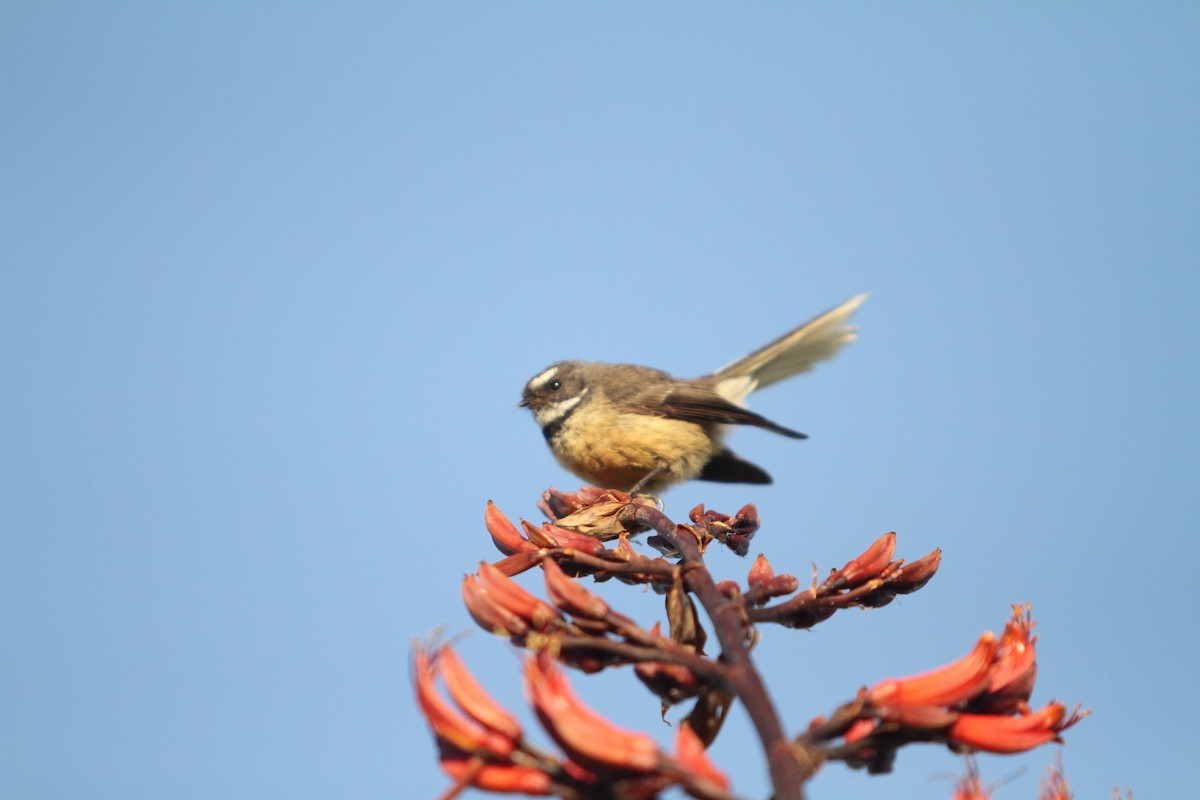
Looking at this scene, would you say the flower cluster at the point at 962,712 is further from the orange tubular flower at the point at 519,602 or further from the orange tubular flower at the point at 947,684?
the orange tubular flower at the point at 519,602

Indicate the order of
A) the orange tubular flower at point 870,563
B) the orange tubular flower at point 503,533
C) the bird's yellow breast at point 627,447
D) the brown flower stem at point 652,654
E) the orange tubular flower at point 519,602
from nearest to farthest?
1. the brown flower stem at point 652,654
2. the orange tubular flower at point 519,602
3. the orange tubular flower at point 870,563
4. the orange tubular flower at point 503,533
5. the bird's yellow breast at point 627,447

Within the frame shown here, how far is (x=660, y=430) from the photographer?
7719mm

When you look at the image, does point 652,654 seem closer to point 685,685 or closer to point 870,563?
point 685,685

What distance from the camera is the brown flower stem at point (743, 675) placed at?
1.87 m

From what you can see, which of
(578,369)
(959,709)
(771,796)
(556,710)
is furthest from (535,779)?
(578,369)

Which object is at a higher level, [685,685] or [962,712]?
[685,685]

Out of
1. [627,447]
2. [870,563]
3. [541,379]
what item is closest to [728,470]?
[627,447]

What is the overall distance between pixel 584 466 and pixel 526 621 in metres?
5.29

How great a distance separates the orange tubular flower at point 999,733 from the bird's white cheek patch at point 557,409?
6009 millimetres

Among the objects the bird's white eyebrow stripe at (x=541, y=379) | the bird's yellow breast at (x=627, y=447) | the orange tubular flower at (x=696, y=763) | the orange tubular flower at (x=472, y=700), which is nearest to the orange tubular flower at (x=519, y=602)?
the orange tubular flower at (x=472, y=700)

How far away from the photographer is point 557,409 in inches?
330

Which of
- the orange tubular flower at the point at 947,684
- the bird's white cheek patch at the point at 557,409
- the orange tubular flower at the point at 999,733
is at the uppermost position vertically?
the bird's white cheek patch at the point at 557,409

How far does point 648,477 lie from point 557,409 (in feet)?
4.23

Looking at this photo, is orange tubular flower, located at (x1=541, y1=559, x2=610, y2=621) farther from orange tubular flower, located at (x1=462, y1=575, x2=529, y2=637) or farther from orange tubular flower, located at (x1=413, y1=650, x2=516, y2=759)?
orange tubular flower, located at (x1=413, y1=650, x2=516, y2=759)
